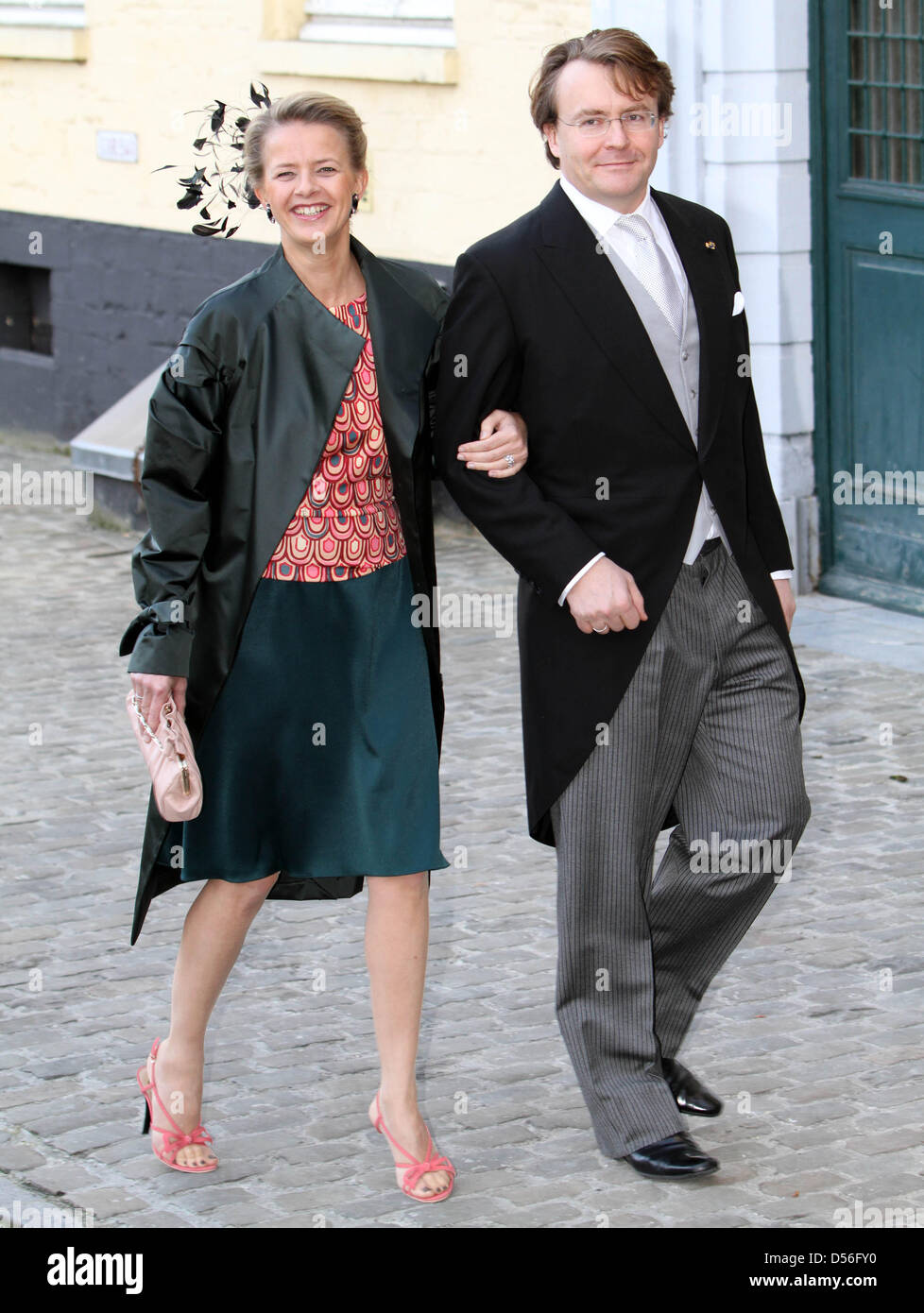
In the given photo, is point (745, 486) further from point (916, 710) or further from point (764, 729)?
point (916, 710)

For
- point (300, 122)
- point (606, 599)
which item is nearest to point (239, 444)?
point (300, 122)

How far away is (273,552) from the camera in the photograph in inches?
159

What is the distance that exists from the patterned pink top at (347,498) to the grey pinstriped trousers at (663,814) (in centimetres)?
52

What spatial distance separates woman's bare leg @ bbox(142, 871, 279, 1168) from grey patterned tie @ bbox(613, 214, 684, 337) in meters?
1.33

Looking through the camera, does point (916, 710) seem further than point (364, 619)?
Yes

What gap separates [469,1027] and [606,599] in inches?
55.9

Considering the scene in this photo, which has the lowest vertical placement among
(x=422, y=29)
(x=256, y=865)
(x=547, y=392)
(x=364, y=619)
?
(x=256, y=865)

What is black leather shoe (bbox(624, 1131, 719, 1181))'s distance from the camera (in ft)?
13.4

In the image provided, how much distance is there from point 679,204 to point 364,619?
1033mm

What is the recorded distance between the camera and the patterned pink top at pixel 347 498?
159 inches

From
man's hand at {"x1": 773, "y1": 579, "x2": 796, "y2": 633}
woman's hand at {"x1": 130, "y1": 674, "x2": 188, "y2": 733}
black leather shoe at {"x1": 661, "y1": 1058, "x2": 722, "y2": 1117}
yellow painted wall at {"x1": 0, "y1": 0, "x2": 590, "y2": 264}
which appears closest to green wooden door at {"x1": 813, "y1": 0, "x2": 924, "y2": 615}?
yellow painted wall at {"x1": 0, "y1": 0, "x2": 590, "y2": 264}

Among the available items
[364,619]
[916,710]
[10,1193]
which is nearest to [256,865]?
[364,619]

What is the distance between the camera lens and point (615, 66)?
3.95 meters

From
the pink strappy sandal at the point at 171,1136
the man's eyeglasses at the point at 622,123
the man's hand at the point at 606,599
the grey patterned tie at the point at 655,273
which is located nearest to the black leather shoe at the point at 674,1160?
the pink strappy sandal at the point at 171,1136
